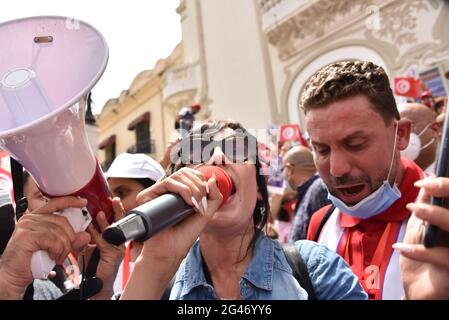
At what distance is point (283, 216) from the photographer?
4.43 metres

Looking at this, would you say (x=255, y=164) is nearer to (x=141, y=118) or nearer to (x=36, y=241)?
(x=36, y=241)

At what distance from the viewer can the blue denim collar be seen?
1343 millimetres

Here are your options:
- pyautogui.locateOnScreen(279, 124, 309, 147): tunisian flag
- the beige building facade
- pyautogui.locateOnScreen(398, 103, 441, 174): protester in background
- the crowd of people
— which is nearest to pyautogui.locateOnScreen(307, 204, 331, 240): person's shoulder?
the crowd of people

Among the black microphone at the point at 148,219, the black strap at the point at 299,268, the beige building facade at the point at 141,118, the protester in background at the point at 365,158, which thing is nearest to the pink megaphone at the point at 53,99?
the black microphone at the point at 148,219

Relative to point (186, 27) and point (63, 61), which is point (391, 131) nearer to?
point (63, 61)

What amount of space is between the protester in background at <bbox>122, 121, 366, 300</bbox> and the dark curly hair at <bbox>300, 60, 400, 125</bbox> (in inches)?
14.4

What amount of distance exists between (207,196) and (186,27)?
12895 mm

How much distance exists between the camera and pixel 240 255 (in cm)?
150

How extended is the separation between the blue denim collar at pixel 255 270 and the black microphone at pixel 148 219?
45cm

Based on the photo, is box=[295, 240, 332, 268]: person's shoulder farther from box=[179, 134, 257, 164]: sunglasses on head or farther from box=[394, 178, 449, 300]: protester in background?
box=[394, 178, 449, 300]: protester in background

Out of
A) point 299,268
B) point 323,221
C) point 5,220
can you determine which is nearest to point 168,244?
point 299,268

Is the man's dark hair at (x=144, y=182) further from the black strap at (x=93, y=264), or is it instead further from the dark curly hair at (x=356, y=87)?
the dark curly hair at (x=356, y=87)

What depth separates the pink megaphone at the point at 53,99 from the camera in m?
1.21
